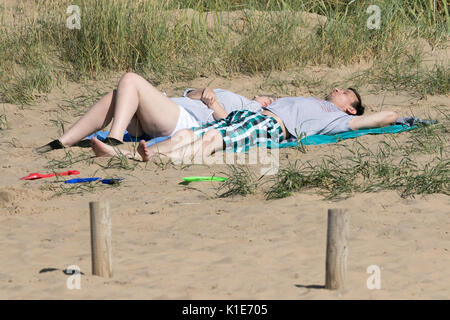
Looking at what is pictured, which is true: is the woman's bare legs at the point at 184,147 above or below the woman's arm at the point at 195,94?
below

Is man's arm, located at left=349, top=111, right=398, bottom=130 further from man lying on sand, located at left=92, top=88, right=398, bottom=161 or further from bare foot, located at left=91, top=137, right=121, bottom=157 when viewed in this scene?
bare foot, located at left=91, top=137, right=121, bottom=157

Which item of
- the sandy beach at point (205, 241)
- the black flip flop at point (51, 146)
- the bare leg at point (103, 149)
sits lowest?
the sandy beach at point (205, 241)

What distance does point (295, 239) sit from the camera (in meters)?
3.54

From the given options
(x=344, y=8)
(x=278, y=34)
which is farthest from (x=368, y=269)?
(x=344, y=8)

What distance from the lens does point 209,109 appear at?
549 cm

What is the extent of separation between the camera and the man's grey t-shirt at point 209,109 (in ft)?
17.7

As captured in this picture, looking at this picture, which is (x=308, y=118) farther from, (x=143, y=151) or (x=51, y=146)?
(x=51, y=146)

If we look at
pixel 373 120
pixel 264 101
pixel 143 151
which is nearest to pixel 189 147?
pixel 143 151

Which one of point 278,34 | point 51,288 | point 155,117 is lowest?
point 51,288

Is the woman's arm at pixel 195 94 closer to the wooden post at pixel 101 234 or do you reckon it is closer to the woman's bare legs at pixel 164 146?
the woman's bare legs at pixel 164 146

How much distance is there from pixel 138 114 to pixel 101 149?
524 millimetres

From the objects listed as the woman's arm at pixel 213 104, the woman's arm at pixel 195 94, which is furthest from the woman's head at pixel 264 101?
the woman's arm at pixel 195 94

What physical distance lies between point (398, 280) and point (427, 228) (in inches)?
28.3

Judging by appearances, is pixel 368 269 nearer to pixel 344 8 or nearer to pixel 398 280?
pixel 398 280
